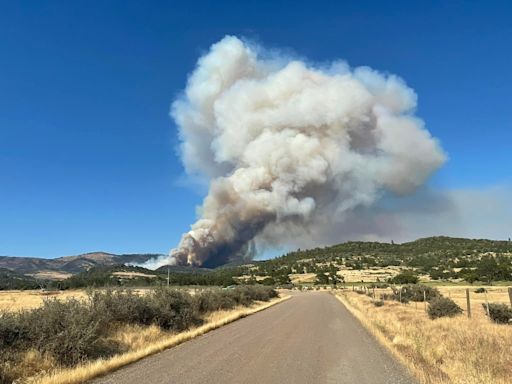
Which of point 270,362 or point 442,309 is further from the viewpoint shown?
point 442,309

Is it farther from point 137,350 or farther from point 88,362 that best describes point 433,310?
point 88,362

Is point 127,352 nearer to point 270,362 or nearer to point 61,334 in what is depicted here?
point 61,334

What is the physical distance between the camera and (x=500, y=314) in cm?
2211

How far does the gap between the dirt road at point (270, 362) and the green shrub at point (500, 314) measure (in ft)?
28.1

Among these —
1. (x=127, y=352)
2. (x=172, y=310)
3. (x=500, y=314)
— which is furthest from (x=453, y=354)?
(x=500, y=314)

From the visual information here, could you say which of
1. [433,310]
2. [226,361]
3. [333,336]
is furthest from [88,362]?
[433,310]

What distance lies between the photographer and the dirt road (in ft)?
30.3

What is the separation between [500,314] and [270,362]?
15.6m

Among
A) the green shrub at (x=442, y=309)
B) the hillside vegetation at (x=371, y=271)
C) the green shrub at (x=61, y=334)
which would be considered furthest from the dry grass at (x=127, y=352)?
the hillside vegetation at (x=371, y=271)

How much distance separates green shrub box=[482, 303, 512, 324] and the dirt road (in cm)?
856

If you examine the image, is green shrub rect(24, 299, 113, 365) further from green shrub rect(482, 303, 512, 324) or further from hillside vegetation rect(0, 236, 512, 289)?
hillside vegetation rect(0, 236, 512, 289)

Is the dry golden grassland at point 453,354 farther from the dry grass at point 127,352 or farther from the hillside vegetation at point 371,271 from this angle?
the hillside vegetation at point 371,271

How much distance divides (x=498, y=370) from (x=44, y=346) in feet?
32.6

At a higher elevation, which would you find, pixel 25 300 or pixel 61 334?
pixel 61 334
